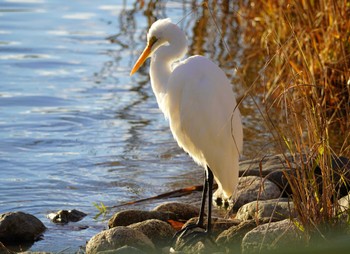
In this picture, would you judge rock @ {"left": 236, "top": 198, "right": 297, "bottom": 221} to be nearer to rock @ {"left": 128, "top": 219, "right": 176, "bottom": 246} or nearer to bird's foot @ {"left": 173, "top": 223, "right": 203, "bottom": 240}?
bird's foot @ {"left": 173, "top": 223, "right": 203, "bottom": 240}

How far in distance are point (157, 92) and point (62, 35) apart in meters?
5.42

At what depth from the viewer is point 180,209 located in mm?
4352

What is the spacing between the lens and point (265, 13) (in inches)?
284

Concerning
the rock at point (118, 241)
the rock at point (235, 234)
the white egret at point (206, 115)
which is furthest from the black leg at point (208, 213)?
the rock at point (118, 241)

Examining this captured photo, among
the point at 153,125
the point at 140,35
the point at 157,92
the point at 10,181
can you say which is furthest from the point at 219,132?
the point at 140,35

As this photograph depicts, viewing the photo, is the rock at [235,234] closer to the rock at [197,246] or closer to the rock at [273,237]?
the rock at [197,246]

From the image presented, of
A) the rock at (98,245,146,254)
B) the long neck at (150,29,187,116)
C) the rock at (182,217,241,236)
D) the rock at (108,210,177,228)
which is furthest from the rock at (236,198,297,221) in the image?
the rock at (98,245,146,254)

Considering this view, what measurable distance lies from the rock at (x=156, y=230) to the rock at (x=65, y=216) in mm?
640

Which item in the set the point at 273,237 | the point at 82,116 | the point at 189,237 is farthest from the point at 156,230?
the point at 82,116

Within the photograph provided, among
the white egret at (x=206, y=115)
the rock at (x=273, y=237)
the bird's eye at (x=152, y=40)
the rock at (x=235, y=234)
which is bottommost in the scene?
the rock at (x=235, y=234)

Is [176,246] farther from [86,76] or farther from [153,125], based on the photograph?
[86,76]

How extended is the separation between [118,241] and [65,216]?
92 cm

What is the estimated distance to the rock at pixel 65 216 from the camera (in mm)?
4305

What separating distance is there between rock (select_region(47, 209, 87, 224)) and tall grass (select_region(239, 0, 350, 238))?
3.94ft
